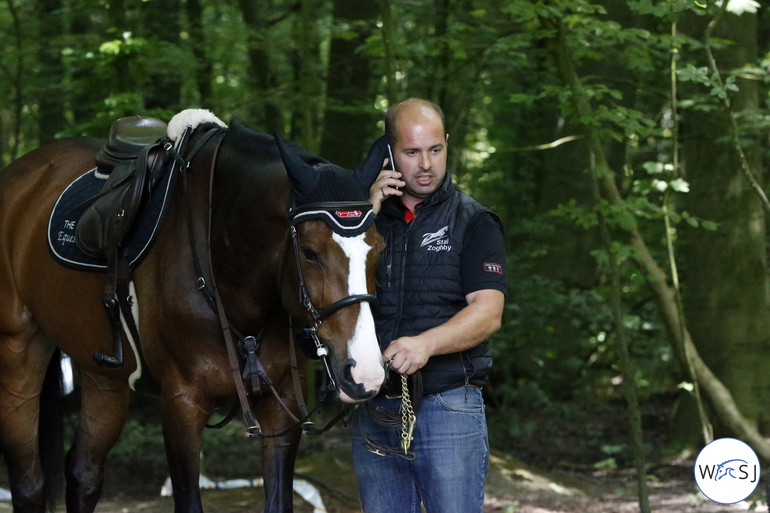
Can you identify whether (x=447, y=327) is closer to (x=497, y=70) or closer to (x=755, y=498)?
(x=755, y=498)

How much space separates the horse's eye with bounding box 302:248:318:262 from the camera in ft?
9.05

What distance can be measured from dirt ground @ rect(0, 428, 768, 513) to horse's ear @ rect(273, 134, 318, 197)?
12.5 ft

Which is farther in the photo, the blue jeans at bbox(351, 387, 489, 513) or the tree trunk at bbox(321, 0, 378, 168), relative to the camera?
the tree trunk at bbox(321, 0, 378, 168)

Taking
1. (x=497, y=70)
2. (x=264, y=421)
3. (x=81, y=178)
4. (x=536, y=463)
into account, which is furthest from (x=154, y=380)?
(x=497, y=70)

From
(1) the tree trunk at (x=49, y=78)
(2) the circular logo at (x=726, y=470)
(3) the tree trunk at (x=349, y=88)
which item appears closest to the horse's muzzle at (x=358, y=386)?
(2) the circular logo at (x=726, y=470)

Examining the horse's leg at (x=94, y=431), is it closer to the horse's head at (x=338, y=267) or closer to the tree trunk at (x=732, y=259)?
the horse's head at (x=338, y=267)

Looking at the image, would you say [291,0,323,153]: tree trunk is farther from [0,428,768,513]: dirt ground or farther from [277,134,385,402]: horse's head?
[277,134,385,402]: horse's head

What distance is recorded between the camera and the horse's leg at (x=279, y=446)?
333 cm

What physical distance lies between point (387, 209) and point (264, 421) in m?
1.00

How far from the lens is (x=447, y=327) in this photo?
9.02ft

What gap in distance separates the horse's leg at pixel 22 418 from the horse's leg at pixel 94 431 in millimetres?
235

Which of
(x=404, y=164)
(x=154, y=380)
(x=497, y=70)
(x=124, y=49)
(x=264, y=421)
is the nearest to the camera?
(x=404, y=164)

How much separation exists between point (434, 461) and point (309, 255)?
819mm

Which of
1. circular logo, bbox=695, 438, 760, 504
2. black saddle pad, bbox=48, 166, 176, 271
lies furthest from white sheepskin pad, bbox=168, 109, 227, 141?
circular logo, bbox=695, 438, 760, 504
